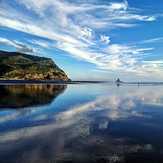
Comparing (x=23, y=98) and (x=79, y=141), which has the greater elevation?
(x=23, y=98)

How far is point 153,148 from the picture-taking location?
16.2 metres

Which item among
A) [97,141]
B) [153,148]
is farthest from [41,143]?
[153,148]

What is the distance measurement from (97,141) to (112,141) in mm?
1106

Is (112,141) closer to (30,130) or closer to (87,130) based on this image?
(87,130)

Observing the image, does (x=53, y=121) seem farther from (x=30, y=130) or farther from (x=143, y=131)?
(x=143, y=131)

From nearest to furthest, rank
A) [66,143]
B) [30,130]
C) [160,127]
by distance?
[66,143], [30,130], [160,127]

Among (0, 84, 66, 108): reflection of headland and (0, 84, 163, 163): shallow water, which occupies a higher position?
(0, 84, 66, 108): reflection of headland

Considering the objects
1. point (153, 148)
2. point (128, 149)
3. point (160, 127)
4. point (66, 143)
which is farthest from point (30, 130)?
point (160, 127)

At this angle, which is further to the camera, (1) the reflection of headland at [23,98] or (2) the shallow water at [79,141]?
(1) the reflection of headland at [23,98]

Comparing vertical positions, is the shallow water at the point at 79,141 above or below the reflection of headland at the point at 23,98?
below

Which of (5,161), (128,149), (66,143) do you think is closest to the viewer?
(5,161)

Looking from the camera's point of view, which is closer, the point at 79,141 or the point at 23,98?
the point at 79,141

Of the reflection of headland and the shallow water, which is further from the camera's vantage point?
the reflection of headland

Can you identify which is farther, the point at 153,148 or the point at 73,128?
the point at 73,128
